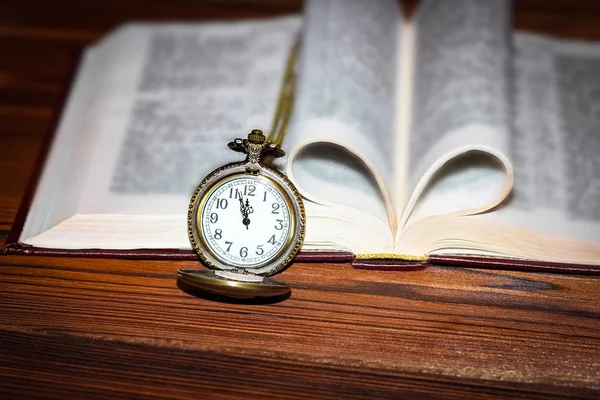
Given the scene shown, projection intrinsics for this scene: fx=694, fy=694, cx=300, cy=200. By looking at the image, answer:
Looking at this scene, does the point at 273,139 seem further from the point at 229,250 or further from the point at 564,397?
the point at 564,397

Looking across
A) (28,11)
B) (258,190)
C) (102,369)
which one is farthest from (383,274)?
(28,11)

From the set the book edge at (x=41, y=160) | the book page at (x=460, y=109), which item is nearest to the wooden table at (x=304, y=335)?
the book edge at (x=41, y=160)

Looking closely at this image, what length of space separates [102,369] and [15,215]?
412mm

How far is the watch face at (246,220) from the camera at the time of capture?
1236 millimetres

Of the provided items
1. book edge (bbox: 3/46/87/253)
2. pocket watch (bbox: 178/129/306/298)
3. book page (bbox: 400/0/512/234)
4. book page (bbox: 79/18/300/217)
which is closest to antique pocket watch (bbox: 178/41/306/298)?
pocket watch (bbox: 178/129/306/298)

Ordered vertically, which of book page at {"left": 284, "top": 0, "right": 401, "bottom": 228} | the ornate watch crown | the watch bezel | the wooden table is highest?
book page at {"left": 284, "top": 0, "right": 401, "bottom": 228}

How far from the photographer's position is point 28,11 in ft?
6.26

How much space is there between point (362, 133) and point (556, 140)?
0.44 m

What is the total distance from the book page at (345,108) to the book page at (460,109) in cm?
7

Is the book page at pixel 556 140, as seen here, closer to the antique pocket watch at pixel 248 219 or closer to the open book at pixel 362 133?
the open book at pixel 362 133

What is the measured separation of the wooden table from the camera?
1142 millimetres

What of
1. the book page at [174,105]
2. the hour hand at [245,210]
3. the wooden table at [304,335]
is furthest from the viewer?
the book page at [174,105]

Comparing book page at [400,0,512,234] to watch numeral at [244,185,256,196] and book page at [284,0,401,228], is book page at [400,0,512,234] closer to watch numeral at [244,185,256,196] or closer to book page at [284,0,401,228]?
book page at [284,0,401,228]

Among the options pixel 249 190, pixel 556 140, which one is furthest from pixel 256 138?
pixel 556 140
